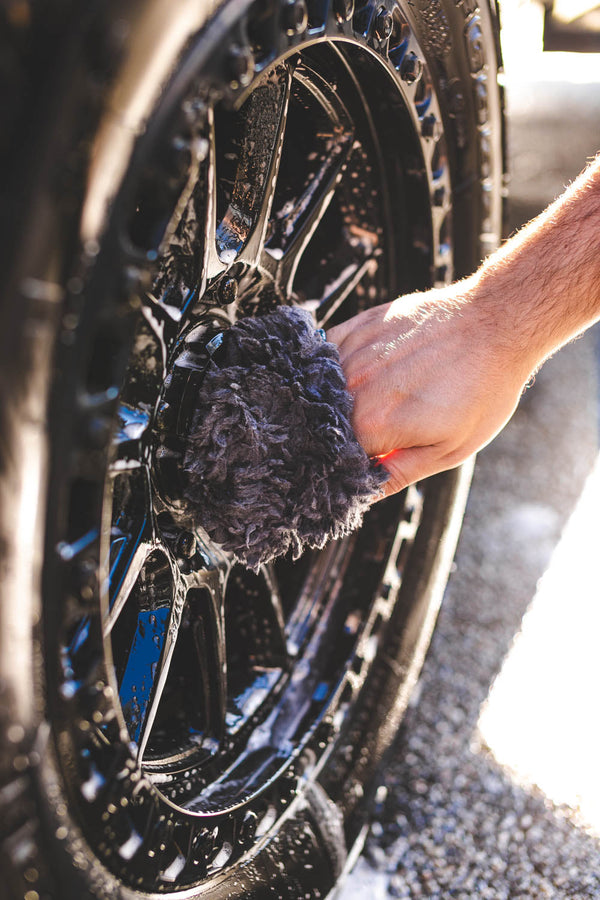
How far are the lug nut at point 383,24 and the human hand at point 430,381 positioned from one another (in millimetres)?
268

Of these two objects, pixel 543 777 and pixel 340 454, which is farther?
pixel 543 777

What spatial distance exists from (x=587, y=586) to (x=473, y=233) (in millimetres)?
906

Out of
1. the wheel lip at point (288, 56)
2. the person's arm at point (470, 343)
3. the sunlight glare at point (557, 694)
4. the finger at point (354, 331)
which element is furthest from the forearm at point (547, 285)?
the sunlight glare at point (557, 694)

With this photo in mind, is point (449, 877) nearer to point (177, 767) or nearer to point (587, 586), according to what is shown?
point (177, 767)

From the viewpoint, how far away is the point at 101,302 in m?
0.41

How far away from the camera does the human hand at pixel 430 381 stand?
80 cm

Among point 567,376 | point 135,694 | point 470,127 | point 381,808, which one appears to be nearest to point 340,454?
point 135,694

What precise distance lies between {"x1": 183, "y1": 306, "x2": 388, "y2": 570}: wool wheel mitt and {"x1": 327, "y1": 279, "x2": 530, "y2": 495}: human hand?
37 mm

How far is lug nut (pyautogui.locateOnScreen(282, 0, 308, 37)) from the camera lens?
1.83ft

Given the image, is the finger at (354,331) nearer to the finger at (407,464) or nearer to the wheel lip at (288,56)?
the finger at (407,464)

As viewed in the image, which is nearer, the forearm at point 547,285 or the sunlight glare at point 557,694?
the forearm at point 547,285

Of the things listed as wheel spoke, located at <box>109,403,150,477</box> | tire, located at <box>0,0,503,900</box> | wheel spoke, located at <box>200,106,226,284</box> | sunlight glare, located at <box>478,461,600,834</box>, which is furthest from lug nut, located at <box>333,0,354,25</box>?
sunlight glare, located at <box>478,461,600,834</box>

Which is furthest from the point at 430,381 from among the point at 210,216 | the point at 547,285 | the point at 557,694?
the point at 557,694

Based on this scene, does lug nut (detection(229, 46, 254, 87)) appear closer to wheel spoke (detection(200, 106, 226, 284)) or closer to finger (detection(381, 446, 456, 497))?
wheel spoke (detection(200, 106, 226, 284))
